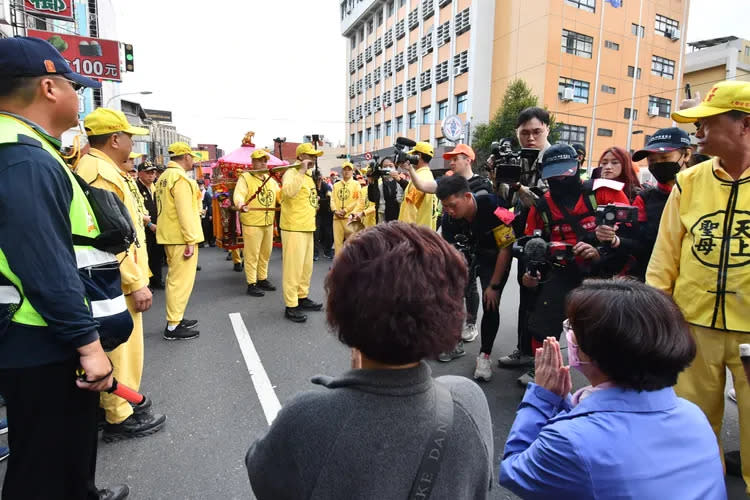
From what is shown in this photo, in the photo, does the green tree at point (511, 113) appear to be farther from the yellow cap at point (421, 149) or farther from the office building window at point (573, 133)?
the yellow cap at point (421, 149)

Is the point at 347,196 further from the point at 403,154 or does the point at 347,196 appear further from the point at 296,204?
the point at 403,154

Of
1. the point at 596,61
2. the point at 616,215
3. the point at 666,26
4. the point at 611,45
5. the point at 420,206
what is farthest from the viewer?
the point at 666,26

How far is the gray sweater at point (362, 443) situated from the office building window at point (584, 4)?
34.7 metres

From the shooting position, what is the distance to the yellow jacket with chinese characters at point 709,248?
2.00 metres

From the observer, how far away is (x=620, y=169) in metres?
3.60

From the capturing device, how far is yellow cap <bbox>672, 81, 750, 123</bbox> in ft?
6.36

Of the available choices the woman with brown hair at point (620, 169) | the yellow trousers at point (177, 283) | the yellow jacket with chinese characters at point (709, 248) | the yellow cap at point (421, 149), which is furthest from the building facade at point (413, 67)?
the yellow jacket with chinese characters at point (709, 248)

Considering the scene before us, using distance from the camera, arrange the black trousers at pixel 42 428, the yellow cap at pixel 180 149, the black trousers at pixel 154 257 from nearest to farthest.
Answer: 1. the black trousers at pixel 42 428
2. the yellow cap at pixel 180 149
3. the black trousers at pixel 154 257

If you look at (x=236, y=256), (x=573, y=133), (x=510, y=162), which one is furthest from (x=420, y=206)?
(x=573, y=133)

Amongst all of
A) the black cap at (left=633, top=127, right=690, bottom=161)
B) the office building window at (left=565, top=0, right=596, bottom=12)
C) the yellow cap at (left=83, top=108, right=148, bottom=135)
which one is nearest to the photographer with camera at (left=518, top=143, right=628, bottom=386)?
the black cap at (left=633, top=127, right=690, bottom=161)

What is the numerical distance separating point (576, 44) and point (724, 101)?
107 ft

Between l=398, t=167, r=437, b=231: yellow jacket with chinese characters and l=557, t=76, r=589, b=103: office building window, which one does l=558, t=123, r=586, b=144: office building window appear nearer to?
l=557, t=76, r=589, b=103: office building window

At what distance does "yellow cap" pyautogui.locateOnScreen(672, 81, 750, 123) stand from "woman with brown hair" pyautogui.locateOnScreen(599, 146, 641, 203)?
5.06 ft

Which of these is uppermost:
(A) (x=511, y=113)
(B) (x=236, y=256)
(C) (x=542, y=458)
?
(A) (x=511, y=113)
